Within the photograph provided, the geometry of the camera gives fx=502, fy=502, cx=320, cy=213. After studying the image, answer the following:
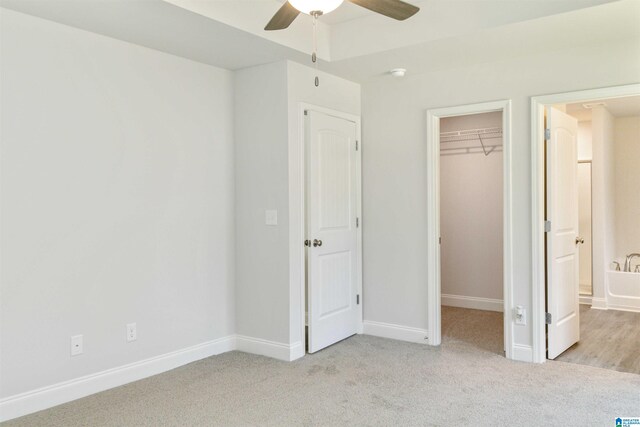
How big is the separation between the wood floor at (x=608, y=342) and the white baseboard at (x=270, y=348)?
2.09 metres

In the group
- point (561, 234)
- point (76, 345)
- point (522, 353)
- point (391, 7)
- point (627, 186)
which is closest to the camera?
point (391, 7)

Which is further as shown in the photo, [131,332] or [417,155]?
[417,155]

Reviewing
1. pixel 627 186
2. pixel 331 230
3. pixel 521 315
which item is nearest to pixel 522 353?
pixel 521 315

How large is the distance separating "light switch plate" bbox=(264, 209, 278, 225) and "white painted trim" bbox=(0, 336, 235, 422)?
3.47 ft

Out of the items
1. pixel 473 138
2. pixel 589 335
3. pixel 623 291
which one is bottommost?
pixel 589 335

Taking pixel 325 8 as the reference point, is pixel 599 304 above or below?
below

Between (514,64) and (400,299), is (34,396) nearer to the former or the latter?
(400,299)

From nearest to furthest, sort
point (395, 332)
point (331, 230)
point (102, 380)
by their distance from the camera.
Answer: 1. point (102, 380)
2. point (331, 230)
3. point (395, 332)

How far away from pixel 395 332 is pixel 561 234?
1651 mm

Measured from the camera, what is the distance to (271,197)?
409cm

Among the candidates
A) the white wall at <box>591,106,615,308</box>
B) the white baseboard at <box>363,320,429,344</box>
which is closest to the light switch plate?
the white baseboard at <box>363,320,429,344</box>

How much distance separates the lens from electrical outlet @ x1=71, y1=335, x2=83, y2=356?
322cm

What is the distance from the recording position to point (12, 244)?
2934mm

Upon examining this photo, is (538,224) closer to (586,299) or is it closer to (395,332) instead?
(395,332)
